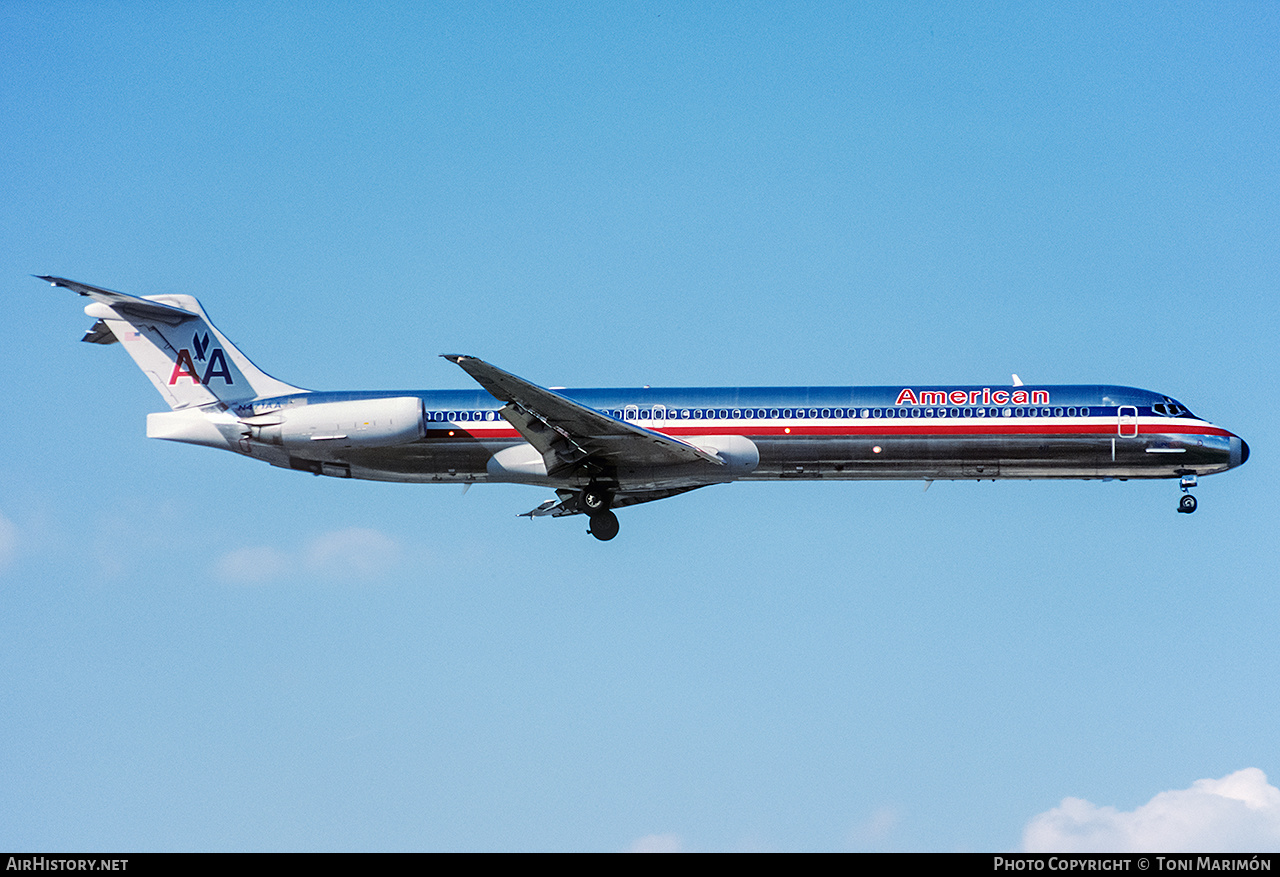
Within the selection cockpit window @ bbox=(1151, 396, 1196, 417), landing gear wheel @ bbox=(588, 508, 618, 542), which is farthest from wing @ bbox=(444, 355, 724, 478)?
cockpit window @ bbox=(1151, 396, 1196, 417)

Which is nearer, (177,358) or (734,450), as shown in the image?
(734,450)

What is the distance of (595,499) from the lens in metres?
32.7

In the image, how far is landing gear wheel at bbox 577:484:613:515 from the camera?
3262 cm

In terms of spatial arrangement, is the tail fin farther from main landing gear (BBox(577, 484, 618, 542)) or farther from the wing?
main landing gear (BBox(577, 484, 618, 542))

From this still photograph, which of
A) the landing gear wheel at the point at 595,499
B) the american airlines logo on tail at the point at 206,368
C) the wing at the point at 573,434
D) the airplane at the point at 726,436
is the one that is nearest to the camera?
the wing at the point at 573,434

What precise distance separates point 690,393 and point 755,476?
253cm

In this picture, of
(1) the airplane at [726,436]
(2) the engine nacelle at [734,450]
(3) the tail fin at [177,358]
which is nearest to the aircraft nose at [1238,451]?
(1) the airplane at [726,436]

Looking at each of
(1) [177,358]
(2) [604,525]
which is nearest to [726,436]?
(2) [604,525]

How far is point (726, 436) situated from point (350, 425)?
8801 millimetres

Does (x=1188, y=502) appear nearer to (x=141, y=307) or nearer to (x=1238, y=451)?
(x=1238, y=451)

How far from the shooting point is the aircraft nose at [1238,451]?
104ft

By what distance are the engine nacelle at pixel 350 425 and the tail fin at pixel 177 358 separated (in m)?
1.96

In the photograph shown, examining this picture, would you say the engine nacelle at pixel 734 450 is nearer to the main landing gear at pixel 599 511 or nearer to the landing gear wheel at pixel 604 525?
the main landing gear at pixel 599 511
